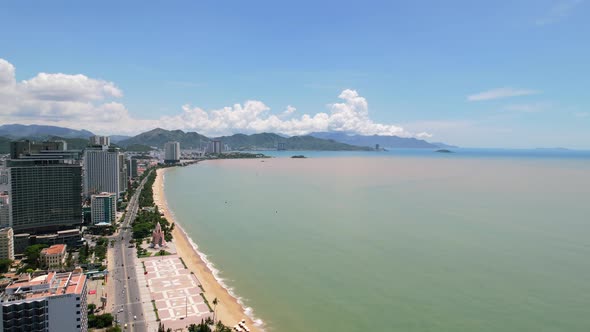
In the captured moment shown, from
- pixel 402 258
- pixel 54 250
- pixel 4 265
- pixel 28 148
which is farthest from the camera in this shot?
pixel 28 148

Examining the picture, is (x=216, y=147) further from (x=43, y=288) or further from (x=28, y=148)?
(x=43, y=288)

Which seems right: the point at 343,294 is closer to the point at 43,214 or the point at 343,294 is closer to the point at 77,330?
the point at 77,330

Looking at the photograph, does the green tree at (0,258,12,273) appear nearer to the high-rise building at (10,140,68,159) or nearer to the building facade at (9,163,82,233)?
the building facade at (9,163,82,233)

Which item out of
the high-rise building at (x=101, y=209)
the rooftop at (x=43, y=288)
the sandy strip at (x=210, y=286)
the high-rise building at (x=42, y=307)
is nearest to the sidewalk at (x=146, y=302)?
the sandy strip at (x=210, y=286)

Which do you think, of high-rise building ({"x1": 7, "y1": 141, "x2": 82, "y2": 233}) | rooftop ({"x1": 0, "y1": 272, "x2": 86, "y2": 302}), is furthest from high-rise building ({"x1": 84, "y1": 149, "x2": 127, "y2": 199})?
rooftop ({"x1": 0, "y1": 272, "x2": 86, "y2": 302})

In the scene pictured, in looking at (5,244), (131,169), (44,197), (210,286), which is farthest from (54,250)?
(131,169)

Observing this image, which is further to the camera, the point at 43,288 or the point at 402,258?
the point at 402,258
